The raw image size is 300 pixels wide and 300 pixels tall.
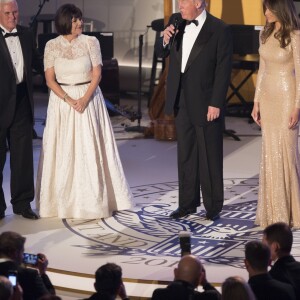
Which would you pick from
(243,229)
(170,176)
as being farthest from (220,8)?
(243,229)

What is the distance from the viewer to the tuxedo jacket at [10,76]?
729 cm

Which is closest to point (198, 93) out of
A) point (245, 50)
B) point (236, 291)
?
point (236, 291)

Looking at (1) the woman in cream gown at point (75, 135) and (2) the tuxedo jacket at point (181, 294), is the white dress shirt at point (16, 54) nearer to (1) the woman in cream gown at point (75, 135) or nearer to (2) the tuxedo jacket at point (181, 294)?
(1) the woman in cream gown at point (75, 135)

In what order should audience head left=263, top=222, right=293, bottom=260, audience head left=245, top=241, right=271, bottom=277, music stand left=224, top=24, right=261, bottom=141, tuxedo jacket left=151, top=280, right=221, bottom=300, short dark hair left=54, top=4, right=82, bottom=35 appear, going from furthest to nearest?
music stand left=224, top=24, right=261, bottom=141 < short dark hair left=54, top=4, right=82, bottom=35 < audience head left=263, top=222, right=293, bottom=260 < audience head left=245, top=241, right=271, bottom=277 < tuxedo jacket left=151, top=280, right=221, bottom=300

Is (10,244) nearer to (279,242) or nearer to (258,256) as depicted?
(258,256)

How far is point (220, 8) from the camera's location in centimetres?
1223

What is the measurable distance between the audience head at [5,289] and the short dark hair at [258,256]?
1.14m

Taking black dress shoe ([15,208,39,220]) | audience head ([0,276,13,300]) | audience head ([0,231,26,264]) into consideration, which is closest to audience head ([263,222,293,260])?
audience head ([0,231,26,264])

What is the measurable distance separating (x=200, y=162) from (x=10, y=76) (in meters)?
1.55

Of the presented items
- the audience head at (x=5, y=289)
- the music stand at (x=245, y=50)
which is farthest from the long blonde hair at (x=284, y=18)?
the music stand at (x=245, y=50)

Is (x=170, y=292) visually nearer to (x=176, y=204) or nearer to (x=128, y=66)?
(x=176, y=204)

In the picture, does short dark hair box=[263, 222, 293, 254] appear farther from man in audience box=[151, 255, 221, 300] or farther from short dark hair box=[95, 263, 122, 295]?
short dark hair box=[95, 263, 122, 295]

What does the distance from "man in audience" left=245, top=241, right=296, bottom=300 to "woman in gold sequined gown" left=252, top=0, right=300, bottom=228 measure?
249cm

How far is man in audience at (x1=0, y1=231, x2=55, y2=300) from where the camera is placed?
4.57 m
